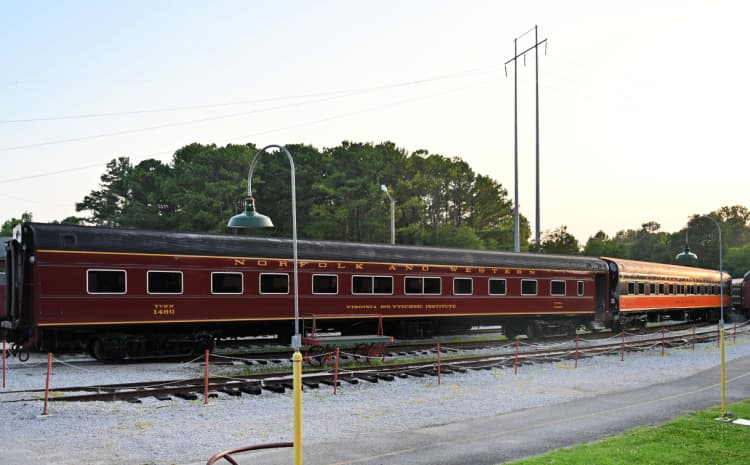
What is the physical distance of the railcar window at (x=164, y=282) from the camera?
20.5 metres

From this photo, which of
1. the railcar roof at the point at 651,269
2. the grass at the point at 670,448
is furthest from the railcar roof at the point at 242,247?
the grass at the point at 670,448

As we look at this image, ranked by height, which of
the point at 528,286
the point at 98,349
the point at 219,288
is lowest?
the point at 98,349

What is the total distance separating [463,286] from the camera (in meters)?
28.0

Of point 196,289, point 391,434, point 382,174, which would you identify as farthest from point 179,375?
point 382,174

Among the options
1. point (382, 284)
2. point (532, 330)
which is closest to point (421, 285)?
point (382, 284)

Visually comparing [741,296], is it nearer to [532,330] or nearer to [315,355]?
[532,330]

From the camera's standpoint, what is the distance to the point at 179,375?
1866 centimetres

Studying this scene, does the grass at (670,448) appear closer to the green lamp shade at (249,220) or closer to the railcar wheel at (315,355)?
the green lamp shade at (249,220)

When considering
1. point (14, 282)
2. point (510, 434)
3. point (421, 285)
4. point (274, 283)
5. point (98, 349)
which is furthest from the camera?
point (421, 285)

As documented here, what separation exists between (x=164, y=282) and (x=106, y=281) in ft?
5.37

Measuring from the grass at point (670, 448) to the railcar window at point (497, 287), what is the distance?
16276 mm

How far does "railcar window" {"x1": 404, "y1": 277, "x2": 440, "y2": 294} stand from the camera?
1036 inches

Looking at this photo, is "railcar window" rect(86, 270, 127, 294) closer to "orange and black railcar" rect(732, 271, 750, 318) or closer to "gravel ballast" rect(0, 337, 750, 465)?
"gravel ballast" rect(0, 337, 750, 465)

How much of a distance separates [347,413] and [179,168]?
6452 cm
